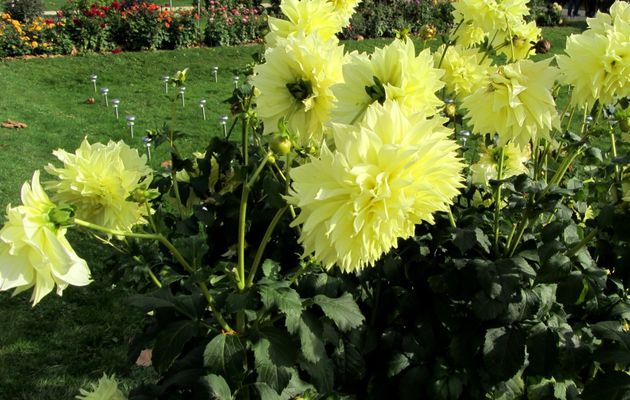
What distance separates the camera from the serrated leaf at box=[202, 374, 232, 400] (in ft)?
5.25

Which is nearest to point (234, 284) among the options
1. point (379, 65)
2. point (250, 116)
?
point (250, 116)

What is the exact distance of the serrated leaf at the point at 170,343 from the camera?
5.35ft

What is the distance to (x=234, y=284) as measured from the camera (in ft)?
5.50

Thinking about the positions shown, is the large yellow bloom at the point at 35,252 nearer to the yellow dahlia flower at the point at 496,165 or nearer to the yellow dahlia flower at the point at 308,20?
the yellow dahlia flower at the point at 308,20

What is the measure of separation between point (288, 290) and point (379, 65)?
1.88ft

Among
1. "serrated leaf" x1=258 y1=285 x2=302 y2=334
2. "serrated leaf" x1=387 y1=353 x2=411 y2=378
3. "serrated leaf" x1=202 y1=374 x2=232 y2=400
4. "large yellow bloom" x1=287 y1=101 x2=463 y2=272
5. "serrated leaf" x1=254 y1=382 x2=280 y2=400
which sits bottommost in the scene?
"serrated leaf" x1=387 y1=353 x2=411 y2=378

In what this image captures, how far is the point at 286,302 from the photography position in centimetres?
155

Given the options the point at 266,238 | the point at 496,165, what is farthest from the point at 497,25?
the point at 266,238

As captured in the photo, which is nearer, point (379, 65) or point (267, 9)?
point (379, 65)

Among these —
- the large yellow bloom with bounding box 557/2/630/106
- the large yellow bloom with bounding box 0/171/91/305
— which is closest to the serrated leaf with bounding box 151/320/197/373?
the large yellow bloom with bounding box 0/171/91/305

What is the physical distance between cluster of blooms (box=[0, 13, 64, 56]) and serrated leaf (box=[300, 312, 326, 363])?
9160mm

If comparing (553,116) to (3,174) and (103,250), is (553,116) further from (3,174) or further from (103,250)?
(3,174)

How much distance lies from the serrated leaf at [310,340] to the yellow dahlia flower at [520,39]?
4.55ft

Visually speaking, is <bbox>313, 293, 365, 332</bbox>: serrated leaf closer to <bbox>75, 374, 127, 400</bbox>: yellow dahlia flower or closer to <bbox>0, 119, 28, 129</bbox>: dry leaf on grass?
<bbox>75, 374, 127, 400</bbox>: yellow dahlia flower
